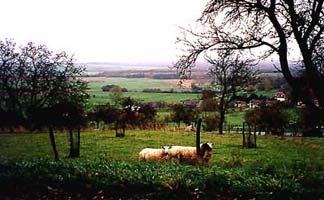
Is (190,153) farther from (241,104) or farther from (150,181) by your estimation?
(150,181)

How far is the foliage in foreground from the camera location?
7.53 metres

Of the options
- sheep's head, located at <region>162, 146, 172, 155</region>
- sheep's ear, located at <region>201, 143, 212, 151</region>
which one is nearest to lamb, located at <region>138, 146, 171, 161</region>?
sheep's head, located at <region>162, 146, 172, 155</region>

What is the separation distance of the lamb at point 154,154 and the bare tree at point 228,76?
1.12 metres

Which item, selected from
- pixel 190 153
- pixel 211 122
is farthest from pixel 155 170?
pixel 211 122

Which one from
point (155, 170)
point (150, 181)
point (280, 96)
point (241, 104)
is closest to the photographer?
point (150, 181)

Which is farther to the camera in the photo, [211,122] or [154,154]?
[154,154]

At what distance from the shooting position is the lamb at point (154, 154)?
32.4 ft

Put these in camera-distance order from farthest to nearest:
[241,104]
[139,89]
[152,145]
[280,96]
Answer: [139,89], [152,145], [280,96], [241,104]

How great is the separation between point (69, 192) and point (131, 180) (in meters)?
1.01

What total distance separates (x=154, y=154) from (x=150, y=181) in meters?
2.06

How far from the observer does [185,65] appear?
9.98 m

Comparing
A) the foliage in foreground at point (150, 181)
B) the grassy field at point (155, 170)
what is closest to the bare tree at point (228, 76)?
the grassy field at point (155, 170)

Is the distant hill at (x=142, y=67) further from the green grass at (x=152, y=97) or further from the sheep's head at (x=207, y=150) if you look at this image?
the sheep's head at (x=207, y=150)

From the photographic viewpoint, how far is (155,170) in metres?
8.37
